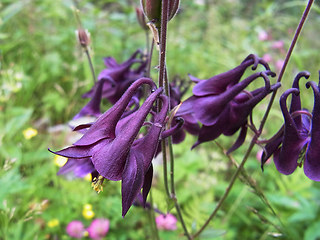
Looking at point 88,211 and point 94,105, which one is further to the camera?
point 88,211

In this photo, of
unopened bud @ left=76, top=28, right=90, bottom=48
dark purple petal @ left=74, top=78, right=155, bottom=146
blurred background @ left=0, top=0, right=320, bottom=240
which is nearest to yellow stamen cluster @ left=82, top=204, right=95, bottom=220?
blurred background @ left=0, top=0, right=320, bottom=240

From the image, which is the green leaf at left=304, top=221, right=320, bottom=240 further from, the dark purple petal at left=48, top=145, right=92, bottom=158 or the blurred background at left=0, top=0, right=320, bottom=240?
the dark purple petal at left=48, top=145, right=92, bottom=158

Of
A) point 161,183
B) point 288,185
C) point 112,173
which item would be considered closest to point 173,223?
point 161,183

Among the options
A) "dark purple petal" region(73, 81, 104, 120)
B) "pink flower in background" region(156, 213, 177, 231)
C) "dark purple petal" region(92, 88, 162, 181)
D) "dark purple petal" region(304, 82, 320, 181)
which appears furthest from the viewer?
"pink flower in background" region(156, 213, 177, 231)

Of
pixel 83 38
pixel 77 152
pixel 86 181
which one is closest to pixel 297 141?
pixel 77 152

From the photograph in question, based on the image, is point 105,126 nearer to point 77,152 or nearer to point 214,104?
point 77,152

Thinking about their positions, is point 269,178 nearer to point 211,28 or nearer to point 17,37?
point 211,28
